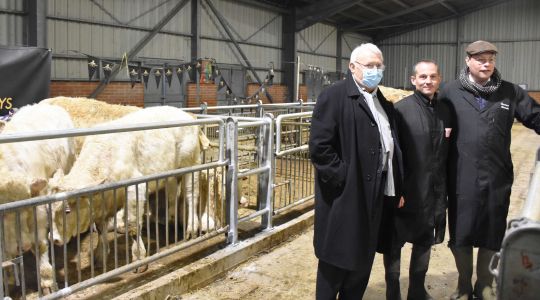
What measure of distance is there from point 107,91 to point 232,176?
1004cm

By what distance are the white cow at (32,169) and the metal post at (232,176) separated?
5.47 feet

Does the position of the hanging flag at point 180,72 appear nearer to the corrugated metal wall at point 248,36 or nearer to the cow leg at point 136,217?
the corrugated metal wall at point 248,36

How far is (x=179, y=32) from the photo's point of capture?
1673 cm

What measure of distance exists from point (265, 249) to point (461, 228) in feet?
7.40

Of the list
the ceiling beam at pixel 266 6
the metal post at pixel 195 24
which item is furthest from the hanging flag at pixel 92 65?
the ceiling beam at pixel 266 6

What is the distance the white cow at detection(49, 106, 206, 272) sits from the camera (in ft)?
13.7

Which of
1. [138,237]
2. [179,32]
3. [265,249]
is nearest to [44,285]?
[138,237]

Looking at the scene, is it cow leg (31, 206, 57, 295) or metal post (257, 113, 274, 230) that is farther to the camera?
metal post (257, 113, 274, 230)

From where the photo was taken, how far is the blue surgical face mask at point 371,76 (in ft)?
10.6

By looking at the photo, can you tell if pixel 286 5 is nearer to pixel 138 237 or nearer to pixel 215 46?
pixel 215 46

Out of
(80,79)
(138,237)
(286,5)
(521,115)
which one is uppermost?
(286,5)

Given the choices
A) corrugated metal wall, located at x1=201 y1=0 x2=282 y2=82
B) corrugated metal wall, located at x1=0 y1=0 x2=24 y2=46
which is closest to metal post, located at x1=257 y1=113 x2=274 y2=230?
corrugated metal wall, located at x1=0 y1=0 x2=24 y2=46

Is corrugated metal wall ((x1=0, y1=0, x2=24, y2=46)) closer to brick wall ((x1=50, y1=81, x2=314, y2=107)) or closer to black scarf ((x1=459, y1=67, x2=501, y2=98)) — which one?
brick wall ((x1=50, y1=81, x2=314, y2=107))

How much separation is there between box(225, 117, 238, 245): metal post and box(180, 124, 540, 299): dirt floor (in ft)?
1.28
